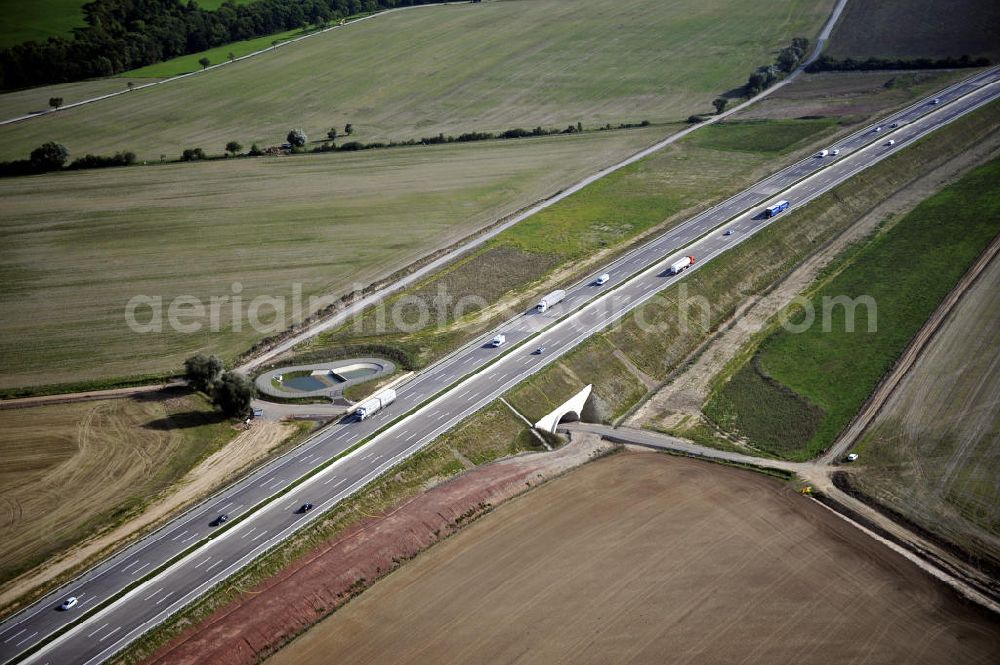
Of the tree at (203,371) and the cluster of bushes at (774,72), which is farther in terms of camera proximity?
the cluster of bushes at (774,72)

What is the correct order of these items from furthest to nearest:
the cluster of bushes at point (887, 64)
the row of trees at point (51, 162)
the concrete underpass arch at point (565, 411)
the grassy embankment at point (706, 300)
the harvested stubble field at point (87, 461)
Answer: the cluster of bushes at point (887, 64), the row of trees at point (51, 162), the grassy embankment at point (706, 300), the concrete underpass arch at point (565, 411), the harvested stubble field at point (87, 461)

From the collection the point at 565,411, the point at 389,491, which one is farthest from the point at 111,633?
the point at 565,411

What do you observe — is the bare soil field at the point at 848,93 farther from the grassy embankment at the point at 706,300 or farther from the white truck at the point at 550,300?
the white truck at the point at 550,300

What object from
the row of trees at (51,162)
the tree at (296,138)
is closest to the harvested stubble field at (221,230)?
the row of trees at (51,162)

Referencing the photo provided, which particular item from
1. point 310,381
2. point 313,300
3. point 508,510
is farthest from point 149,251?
point 508,510

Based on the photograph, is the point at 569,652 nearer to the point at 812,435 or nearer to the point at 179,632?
the point at 179,632

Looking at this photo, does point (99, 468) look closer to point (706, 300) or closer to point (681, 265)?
point (706, 300)

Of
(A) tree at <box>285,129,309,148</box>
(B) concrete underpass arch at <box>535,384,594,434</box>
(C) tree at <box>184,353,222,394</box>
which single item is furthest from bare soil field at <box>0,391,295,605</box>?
(A) tree at <box>285,129,309,148</box>
